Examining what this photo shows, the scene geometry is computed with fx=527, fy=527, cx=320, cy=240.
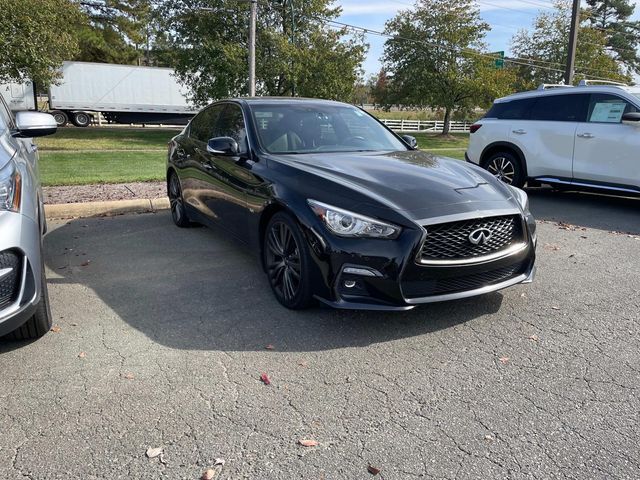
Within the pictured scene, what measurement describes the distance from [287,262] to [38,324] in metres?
1.70

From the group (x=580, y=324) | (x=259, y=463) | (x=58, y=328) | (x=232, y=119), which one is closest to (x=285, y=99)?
(x=232, y=119)

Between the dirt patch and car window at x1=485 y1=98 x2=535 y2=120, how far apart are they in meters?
5.84

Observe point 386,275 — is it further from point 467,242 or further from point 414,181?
point 414,181

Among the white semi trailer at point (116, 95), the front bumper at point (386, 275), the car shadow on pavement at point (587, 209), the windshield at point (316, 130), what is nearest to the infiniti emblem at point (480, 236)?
the front bumper at point (386, 275)

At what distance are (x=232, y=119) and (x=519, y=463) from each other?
13.1ft

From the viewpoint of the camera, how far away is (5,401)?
2781 millimetres

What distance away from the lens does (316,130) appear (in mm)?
4945

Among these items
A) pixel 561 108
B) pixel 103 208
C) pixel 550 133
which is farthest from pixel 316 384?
pixel 561 108

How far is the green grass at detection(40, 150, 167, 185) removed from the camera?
30.2 ft

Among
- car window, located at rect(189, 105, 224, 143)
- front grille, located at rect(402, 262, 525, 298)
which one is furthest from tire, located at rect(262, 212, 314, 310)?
car window, located at rect(189, 105, 224, 143)

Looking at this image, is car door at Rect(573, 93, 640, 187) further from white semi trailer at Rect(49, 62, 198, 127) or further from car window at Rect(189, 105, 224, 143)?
white semi trailer at Rect(49, 62, 198, 127)

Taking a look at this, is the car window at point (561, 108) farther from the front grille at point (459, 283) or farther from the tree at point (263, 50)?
the tree at point (263, 50)

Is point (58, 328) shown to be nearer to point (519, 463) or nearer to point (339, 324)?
point (339, 324)

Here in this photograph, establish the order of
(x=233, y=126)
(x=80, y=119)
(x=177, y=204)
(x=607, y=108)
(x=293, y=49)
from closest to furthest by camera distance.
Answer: (x=233, y=126) → (x=177, y=204) → (x=607, y=108) → (x=293, y=49) → (x=80, y=119)
